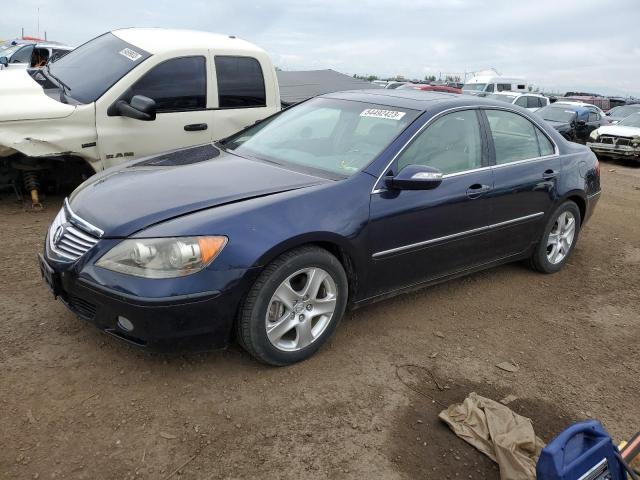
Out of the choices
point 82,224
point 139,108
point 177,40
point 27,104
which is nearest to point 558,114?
point 177,40

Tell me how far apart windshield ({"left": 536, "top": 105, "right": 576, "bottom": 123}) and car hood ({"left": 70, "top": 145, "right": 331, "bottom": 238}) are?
15098 mm

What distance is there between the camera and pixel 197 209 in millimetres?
2945

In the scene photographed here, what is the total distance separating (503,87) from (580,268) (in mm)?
21522

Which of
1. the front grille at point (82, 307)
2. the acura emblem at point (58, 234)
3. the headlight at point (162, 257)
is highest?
the headlight at point (162, 257)

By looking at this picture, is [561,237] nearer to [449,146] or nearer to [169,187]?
[449,146]

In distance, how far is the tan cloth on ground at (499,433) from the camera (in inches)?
98.2

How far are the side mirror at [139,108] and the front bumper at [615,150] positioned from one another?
498 inches

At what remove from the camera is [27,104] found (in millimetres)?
5270

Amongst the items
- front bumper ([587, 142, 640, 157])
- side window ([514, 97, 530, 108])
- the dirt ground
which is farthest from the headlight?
side window ([514, 97, 530, 108])

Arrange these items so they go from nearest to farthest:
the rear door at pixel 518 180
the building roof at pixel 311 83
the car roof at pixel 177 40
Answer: the rear door at pixel 518 180 < the car roof at pixel 177 40 < the building roof at pixel 311 83

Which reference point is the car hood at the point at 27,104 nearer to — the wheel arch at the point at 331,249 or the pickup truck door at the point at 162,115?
the pickup truck door at the point at 162,115

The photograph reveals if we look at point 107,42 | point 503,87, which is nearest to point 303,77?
point 107,42

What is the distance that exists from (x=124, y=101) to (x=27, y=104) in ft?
2.87

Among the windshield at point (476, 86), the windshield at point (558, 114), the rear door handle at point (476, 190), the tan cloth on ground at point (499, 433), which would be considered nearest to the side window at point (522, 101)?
the windshield at point (558, 114)
